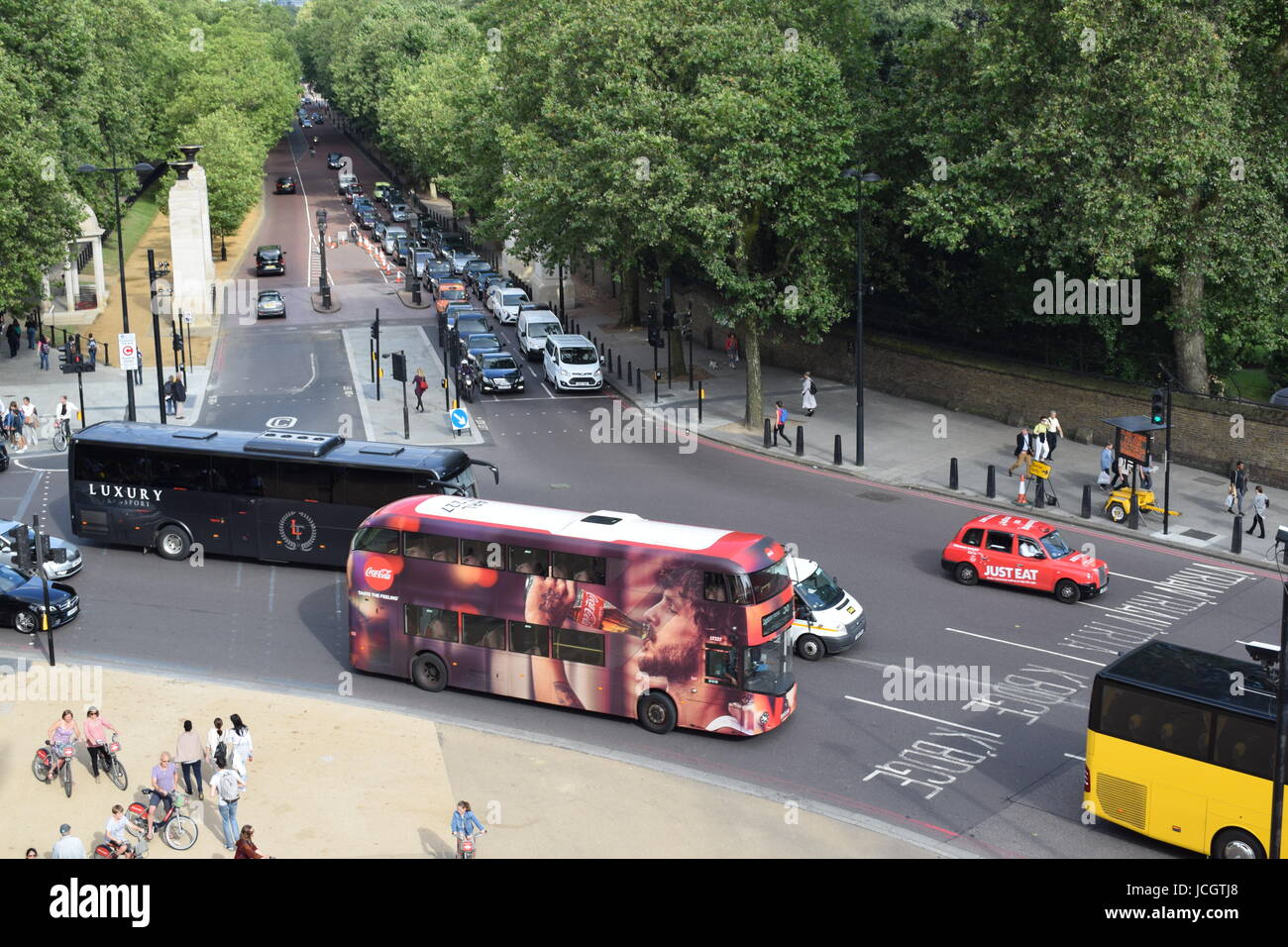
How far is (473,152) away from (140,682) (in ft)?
143

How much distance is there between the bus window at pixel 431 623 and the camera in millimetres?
23641

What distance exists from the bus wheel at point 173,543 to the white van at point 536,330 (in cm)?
2423

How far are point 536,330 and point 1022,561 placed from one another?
2925 centimetres

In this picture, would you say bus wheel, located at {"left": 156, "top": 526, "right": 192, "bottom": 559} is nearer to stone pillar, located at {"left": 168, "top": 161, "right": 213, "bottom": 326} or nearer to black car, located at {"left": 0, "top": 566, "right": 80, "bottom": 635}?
black car, located at {"left": 0, "top": 566, "right": 80, "bottom": 635}

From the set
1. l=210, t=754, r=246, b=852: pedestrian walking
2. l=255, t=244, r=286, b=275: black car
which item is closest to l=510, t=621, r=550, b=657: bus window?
l=210, t=754, r=246, b=852: pedestrian walking

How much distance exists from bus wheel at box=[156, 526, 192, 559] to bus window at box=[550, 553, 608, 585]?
11.6 m

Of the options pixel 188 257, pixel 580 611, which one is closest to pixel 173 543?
pixel 580 611

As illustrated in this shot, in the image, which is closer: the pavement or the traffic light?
the pavement

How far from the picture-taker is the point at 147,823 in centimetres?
1919

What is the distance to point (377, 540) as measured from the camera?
23750 millimetres

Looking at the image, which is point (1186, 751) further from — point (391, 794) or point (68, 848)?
point (68, 848)

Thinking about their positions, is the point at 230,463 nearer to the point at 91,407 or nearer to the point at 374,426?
the point at 374,426

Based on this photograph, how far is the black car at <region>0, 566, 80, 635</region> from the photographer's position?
26.8 m

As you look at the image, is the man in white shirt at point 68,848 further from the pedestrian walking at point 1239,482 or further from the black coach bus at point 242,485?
the pedestrian walking at point 1239,482
